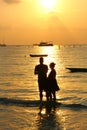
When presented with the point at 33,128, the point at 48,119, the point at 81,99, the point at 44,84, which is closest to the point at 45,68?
→ the point at 44,84

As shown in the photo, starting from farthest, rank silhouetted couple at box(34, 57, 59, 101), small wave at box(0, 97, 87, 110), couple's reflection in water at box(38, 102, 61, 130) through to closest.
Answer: small wave at box(0, 97, 87, 110)
silhouetted couple at box(34, 57, 59, 101)
couple's reflection in water at box(38, 102, 61, 130)

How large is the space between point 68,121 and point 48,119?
0.82 m

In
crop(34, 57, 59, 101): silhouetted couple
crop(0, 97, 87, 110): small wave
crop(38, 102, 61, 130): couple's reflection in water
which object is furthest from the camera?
crop(0, 97, 87, 110): small wave

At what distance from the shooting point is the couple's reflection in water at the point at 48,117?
14.2 metres

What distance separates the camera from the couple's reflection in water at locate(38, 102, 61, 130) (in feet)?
46.6

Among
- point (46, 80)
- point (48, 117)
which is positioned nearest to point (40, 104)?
point (46, 80)

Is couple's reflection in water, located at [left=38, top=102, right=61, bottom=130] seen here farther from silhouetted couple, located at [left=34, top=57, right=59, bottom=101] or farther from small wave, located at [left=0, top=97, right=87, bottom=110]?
silhouetted couple, located at [left=34, top=57, right=59, bottom=101]

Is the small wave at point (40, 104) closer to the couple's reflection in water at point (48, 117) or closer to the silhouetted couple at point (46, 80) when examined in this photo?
the couple's reflection in water at point (48, 117)

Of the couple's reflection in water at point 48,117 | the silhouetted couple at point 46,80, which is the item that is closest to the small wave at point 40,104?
the couple's reflection in water at point 48,117

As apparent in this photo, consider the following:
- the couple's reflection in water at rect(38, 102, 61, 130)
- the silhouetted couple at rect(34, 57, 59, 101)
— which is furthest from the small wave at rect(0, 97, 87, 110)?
the silhouetted couple at rect(34, 57, 59, 101)

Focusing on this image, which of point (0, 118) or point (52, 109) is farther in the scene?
point (52, 109)

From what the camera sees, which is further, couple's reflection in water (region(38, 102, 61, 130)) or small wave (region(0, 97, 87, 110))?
small wave (region(0, 97, 87, 110))

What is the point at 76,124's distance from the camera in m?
14.8

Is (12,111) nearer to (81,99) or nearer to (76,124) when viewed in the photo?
(76,124)
